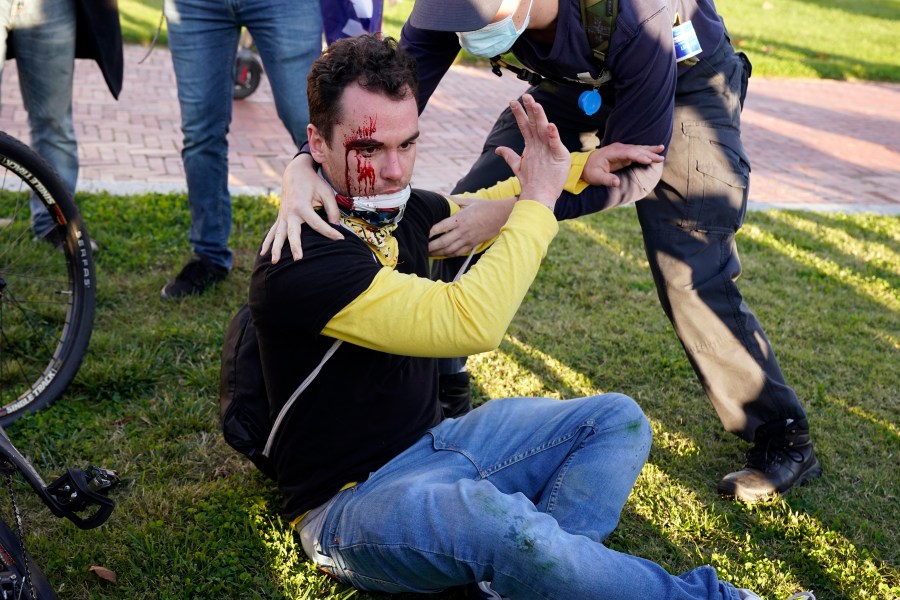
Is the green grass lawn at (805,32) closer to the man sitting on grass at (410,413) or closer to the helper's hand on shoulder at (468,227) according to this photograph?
the helper's hand on shoulder at (468,227)

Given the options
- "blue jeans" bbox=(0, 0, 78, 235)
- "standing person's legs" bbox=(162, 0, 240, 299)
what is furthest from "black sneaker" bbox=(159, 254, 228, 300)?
"blue jeans" bbox=(0, 0, 78, 235)

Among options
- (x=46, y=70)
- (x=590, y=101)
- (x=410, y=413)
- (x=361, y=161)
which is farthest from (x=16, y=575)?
(x=46, y=70)

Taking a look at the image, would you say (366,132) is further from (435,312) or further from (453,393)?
(453,393)

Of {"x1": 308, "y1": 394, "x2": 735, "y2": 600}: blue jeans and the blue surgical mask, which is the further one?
the blue surgical mask

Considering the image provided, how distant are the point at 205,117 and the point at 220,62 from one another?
0.26 m

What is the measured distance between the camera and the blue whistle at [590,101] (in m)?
2.85

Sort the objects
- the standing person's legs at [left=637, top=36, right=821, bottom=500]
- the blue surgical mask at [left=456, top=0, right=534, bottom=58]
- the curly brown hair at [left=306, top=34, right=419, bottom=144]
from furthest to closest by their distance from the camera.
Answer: the standing person's legs at [left=637, top=36, right=821, bottom=500] → the blue surgical mask at [left=456, top=0, right=534, bottom=58] → the curly brown hair at [left=306, top=34, right=419, bottom=144]

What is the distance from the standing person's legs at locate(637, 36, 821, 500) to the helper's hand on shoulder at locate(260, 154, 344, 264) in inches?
50.4

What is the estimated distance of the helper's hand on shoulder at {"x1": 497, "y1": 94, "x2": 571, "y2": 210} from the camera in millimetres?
2422

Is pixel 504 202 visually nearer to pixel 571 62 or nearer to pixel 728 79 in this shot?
pixel 571 62

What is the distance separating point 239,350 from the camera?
8.33 ft

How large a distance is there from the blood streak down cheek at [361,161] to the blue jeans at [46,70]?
225cm

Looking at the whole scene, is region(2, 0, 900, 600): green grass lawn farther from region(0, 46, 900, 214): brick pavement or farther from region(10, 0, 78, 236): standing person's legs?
region(0, 46, 900, 214): brick pavement

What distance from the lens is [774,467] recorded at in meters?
3.16
